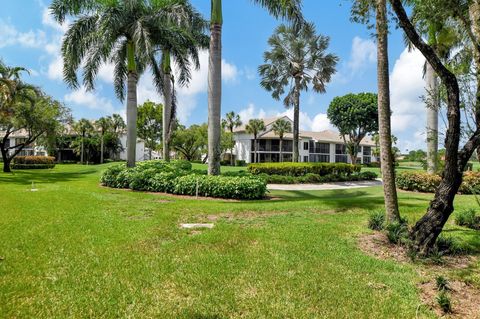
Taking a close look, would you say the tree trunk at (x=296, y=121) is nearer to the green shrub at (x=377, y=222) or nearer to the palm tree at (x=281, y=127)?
the green shrub at (x=377, y=222)

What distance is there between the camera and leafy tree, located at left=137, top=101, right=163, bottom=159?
53.1 meters

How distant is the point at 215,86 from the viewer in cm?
1466

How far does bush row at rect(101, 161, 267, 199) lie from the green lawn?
4.60 m

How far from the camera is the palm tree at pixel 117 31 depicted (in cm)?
1700

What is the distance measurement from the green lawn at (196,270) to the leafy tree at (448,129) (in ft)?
2.77

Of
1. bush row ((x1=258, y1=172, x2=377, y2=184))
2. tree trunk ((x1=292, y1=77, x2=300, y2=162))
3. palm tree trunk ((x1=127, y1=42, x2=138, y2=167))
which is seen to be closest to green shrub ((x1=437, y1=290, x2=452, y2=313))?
palm tree trunk ((x1=127, y1=42, x2=138, y2=167))

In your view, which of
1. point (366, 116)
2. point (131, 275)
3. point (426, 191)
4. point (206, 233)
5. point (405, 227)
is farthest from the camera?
point (366, 116)

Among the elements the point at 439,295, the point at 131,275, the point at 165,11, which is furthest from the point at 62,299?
the point at 165,11

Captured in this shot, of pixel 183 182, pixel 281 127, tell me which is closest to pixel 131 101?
pixel 183 182

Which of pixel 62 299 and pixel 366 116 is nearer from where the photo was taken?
pixel 62 299

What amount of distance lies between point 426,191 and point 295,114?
1280 centimetres

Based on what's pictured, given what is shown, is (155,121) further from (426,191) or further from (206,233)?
(206,233)

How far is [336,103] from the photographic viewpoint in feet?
173

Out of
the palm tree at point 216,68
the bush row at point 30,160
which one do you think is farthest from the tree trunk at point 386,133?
the bush row at point 30,160
